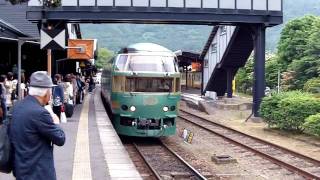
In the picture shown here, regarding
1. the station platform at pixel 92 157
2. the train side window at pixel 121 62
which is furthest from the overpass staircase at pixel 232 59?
the station platform at pixel 92 157

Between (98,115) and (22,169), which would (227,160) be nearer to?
(98,115)

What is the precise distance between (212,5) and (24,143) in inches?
789

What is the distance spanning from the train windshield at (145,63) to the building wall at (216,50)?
13853 mm

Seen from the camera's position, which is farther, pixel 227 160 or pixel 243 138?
pixel 243 138

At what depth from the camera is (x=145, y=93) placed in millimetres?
16141

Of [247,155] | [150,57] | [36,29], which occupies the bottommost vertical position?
[247,155]

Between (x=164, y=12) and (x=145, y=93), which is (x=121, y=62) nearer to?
(x=145, y=93)

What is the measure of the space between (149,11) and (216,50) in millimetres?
13307

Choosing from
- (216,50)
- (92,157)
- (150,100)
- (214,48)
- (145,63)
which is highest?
(214,48)

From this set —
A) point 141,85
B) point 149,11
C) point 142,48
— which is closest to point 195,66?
point 149,11

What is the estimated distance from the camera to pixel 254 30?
25.3m

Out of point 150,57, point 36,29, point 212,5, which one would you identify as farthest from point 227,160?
point 36,29

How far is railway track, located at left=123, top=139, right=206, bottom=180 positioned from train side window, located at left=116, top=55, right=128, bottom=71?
2334 mm

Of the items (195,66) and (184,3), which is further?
(195,66)
